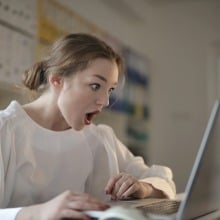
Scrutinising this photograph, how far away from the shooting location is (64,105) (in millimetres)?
1257

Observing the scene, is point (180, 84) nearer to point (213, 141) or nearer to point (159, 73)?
point (159, 73)

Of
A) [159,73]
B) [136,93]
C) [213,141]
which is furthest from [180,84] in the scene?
[213,141]

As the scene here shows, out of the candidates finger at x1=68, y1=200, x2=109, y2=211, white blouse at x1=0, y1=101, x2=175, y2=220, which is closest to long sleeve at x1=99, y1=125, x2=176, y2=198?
white blouse at x1=0, y1=101, x2=175, y2=220

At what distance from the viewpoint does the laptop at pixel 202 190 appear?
76 cm

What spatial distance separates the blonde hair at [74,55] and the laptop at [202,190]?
1.47 ft

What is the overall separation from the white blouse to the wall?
9.91 feet

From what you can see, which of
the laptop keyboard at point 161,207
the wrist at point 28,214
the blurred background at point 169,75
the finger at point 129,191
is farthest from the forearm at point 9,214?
the blurred background at point 169,75

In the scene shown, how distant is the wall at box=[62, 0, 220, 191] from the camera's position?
4445 mm

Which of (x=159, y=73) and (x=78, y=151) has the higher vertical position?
(x=159, y=73)

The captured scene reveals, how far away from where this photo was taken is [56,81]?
4.18ft

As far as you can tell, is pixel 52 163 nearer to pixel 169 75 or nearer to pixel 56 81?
pixel 56 81

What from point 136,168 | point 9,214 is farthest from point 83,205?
point 136,168

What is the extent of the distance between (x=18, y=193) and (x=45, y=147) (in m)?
0.15

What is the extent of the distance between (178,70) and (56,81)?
3399 millimetres
